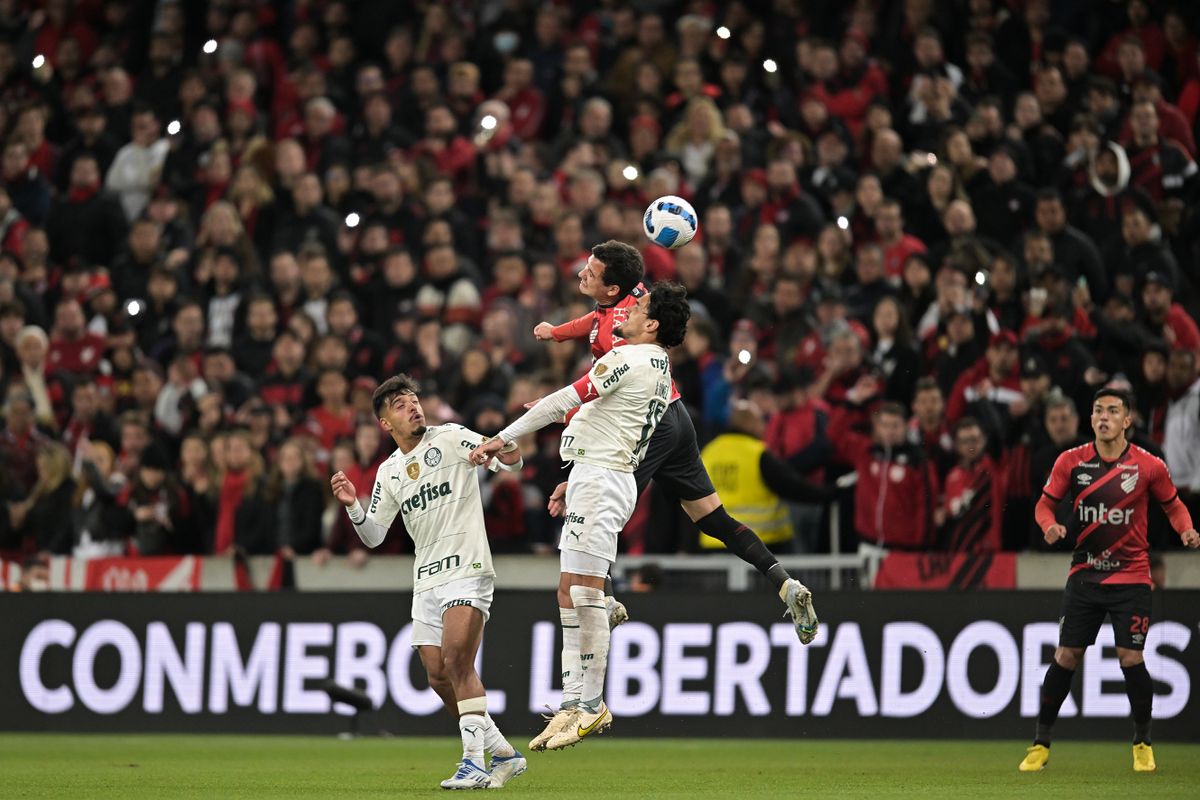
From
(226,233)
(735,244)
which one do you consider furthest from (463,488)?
(226,233)

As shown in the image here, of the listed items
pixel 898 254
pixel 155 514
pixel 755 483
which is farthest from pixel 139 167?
pixel 755 483

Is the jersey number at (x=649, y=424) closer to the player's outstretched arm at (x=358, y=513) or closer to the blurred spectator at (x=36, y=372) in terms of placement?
the player's outstretched arm at (x=358, y=513)

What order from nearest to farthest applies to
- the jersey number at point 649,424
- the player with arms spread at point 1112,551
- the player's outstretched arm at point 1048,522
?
the jersey number at point 649,424 → the player's outstretched arm at point 1048,522 → the player with arms spread at point 1112,551

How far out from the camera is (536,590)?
16.8m

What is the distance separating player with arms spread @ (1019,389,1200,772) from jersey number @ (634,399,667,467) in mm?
2887

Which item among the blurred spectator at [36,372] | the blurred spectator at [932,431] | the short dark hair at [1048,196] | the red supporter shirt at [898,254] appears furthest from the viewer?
the blurred spectator at [36,372]

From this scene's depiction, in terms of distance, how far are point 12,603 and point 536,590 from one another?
4881 millimetres

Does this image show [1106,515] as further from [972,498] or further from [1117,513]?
[972,498]

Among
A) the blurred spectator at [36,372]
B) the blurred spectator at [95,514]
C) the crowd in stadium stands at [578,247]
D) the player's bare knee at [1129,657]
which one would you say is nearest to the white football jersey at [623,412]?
the player's bare knee at [1129,657]

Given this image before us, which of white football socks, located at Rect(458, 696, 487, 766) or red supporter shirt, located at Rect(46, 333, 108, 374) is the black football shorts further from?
red supporter shirt, located at Rect(46, 333, 108, 374)

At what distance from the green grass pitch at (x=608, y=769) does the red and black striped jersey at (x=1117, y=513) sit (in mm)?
1365

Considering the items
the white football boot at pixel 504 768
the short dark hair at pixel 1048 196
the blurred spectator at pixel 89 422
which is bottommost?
the white football boot at pixel 504 768

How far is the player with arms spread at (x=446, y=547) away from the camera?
11.1 m

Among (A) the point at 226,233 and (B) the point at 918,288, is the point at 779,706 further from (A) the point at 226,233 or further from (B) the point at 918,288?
(A) the point at 226,233
